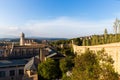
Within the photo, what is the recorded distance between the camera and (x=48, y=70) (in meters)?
29.4

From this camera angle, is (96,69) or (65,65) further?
(65,65)

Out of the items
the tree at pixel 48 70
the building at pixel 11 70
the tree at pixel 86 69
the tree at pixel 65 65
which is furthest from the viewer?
the building at pixel 11 70

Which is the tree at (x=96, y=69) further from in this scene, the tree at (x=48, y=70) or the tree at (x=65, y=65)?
the tree at (x=48, y=70)

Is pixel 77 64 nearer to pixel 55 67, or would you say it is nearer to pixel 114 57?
pixel 114 57

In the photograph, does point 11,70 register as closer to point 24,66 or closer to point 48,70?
point 24,66

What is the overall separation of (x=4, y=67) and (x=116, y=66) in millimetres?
20396

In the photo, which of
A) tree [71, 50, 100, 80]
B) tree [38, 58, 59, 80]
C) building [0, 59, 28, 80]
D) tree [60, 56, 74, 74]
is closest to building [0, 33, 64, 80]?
building [0, 59, 28, 80]

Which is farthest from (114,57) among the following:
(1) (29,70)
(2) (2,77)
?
(2) (2,77)

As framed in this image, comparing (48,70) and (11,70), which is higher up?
(48,70)

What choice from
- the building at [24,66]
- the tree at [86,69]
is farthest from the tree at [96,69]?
the building at [24,66]

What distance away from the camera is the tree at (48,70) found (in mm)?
29344

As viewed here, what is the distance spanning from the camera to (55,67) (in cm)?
3055

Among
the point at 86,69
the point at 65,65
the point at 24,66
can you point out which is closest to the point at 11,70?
the point at 24,66

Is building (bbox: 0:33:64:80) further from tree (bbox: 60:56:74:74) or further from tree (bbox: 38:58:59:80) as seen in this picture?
tree (bbox: 60:56:74:74)
